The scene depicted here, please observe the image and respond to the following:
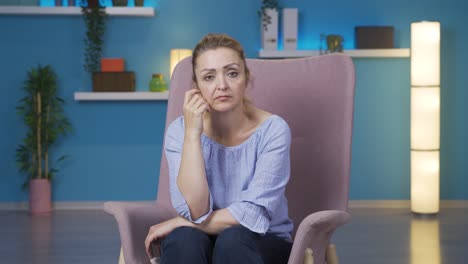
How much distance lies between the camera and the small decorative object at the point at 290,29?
5.91 m

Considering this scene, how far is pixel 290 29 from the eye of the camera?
5.92 meters

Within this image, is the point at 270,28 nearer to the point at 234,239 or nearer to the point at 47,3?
the point at 47,3

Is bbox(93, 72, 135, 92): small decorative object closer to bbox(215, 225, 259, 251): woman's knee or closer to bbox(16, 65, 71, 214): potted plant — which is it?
bbox(16, 65, 71, 214): potted plant

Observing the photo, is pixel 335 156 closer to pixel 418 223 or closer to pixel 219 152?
pixel 219 152

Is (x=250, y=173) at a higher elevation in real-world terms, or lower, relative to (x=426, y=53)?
lower

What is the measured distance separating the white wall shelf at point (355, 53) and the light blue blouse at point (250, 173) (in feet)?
11.6

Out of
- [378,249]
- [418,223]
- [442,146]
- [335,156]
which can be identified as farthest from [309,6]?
[335,156]

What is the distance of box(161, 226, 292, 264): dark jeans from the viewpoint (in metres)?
2.02

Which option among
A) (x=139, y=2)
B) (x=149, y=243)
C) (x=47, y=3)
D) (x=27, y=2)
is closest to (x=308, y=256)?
(x=149, y=243)

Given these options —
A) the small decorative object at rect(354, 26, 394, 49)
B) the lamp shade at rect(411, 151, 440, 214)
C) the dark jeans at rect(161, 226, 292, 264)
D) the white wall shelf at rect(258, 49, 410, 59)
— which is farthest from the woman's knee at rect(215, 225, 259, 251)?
the small decorative object at rect(354, 26, 394, 49)

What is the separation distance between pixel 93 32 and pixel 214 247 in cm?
404

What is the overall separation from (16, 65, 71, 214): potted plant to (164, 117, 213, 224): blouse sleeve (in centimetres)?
364

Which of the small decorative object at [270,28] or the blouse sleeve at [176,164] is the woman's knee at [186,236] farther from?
the small decorative object at [270,28]

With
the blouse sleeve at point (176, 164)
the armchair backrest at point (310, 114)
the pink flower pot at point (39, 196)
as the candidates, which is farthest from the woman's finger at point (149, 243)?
the pink flower pot at point (39, 196)
